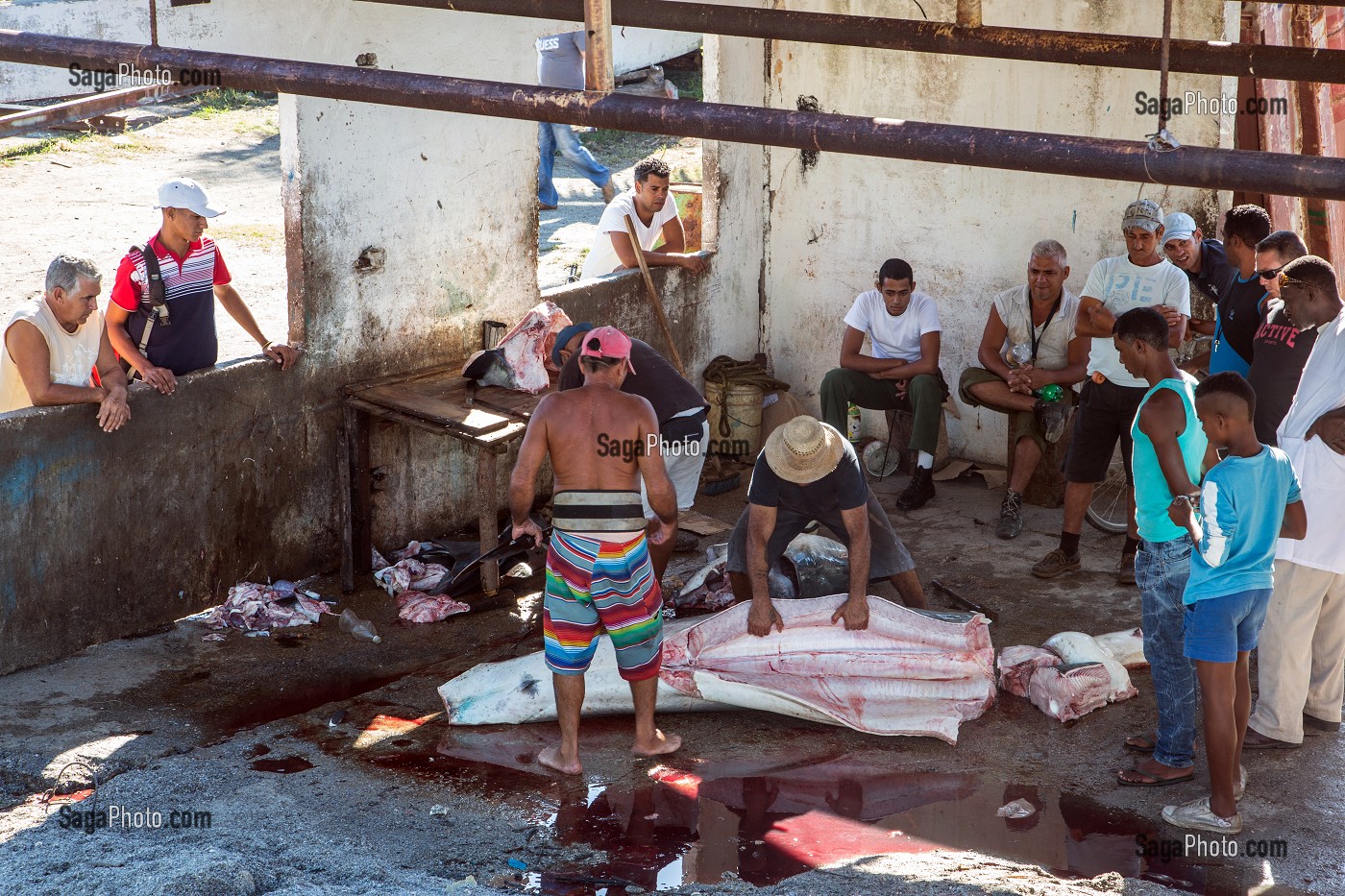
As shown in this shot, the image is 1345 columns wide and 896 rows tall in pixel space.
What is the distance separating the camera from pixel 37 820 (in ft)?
16.4

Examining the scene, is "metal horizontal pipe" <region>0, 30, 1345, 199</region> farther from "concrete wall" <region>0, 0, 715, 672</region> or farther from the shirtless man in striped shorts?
"concrete wall" <region>0, 0, 715, 672</region>

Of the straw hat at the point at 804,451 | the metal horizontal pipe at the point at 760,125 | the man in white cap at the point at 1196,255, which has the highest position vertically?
the metal horizontal pipe at the point at 760,125

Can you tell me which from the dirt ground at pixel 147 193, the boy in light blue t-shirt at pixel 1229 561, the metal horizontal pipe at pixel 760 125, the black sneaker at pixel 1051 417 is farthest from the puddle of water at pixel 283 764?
the black sneaker at pixel 1051 417

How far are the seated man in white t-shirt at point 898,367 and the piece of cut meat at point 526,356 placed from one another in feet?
6.49

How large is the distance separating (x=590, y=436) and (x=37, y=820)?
2.45 metres

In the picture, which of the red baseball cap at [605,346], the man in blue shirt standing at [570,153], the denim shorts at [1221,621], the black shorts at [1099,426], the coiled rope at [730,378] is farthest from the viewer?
the man in blue shirt standing at [570,153]

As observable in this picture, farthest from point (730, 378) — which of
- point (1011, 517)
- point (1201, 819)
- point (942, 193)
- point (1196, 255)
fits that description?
point (1201, 819)

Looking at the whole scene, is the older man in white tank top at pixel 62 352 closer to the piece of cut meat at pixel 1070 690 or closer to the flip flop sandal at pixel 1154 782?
the piece of cut meat at pixel 1070 690

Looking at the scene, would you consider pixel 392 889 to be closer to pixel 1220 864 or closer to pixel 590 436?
pixel 590 436

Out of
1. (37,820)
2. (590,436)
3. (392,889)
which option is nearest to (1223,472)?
(590,436)

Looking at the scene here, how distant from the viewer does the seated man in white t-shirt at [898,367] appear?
28.7 ft

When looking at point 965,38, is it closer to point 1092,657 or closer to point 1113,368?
point 1113,368

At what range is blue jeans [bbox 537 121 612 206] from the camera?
1359 cm

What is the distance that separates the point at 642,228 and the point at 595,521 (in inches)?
170
